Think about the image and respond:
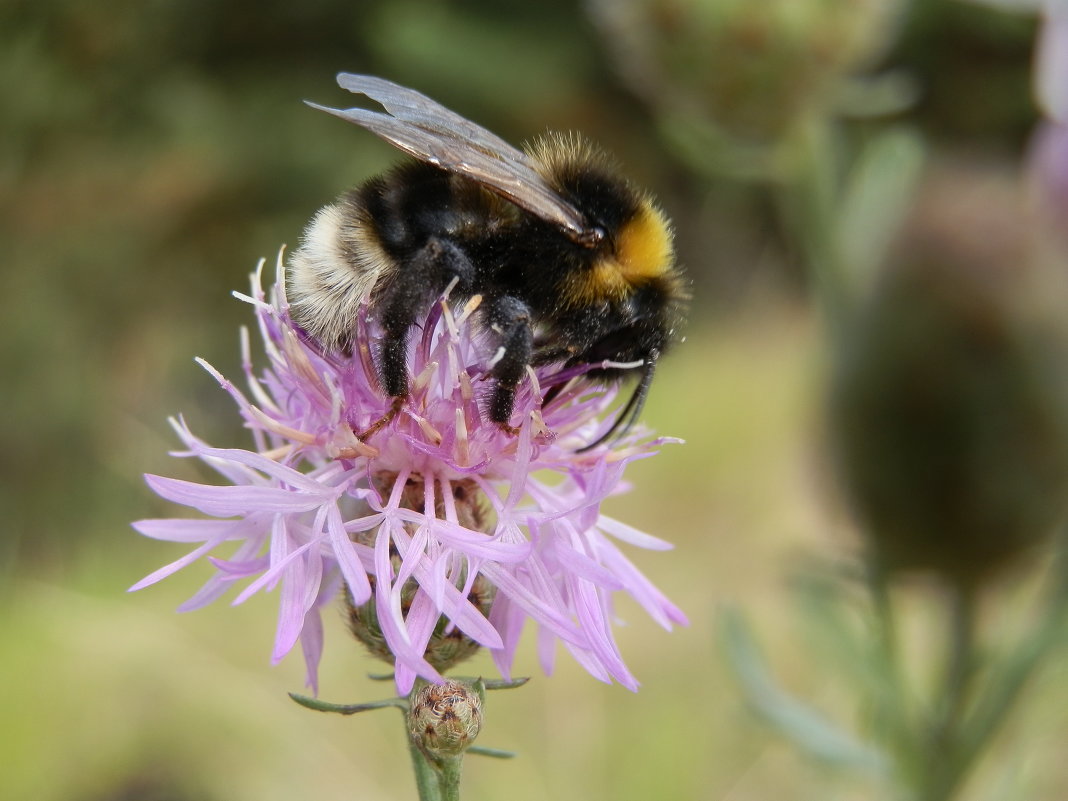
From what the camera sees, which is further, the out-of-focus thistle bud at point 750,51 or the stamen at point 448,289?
the out-of-focus thistle bud at point 750,51

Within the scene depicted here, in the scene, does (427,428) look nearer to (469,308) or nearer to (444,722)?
(469,308)

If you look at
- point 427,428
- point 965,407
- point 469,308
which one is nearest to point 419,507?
point 427,428

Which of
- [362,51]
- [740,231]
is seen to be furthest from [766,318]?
[362,51]

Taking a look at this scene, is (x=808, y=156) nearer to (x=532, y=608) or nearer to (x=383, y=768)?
(x=532, y=608)

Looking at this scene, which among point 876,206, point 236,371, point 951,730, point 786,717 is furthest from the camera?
point 236,371

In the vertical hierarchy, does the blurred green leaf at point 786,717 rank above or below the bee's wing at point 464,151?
below

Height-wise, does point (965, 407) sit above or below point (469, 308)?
above

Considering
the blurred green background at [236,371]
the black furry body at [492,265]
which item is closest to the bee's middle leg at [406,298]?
the black furry body at [492,265]

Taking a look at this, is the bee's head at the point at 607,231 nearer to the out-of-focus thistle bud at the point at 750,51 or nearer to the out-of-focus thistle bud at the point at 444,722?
the out-of-focus thistle bud at the point at 444,722
